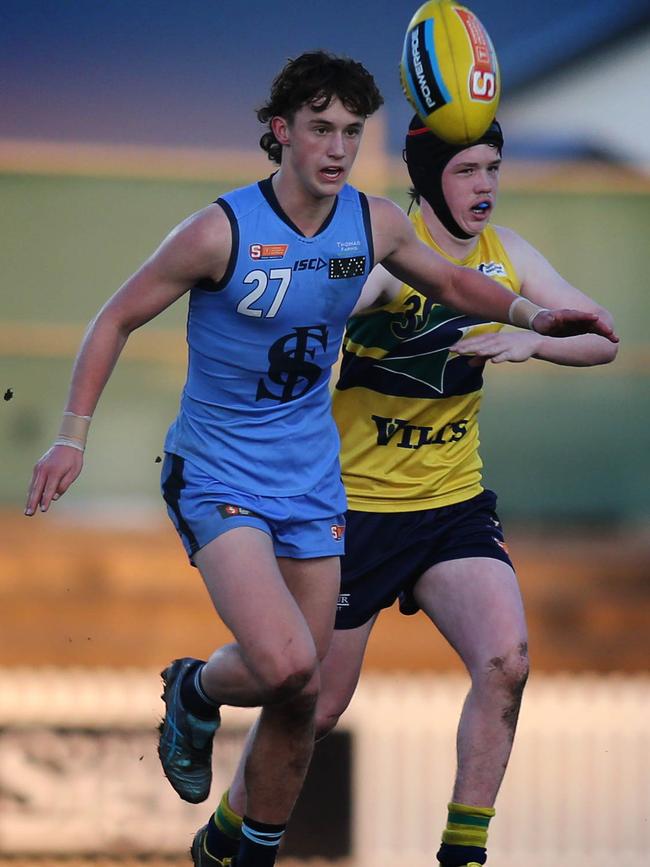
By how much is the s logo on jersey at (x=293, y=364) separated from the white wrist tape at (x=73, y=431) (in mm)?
475

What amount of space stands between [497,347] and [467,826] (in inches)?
53.7

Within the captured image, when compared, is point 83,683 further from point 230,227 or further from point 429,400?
point 230,227

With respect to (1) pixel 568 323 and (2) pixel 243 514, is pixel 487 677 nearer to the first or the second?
(2) pixel 243 514

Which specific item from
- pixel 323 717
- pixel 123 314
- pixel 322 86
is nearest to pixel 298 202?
pixel 322 86

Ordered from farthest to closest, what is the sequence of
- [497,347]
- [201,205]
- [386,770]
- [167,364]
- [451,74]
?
1. [201,205]
2. [167,364]
3. [386,770]
4. [451,74]
5. [497,347]

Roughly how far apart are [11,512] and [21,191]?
3.11 meters

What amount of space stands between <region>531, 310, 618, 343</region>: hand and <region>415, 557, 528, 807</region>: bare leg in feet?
→ 2.59

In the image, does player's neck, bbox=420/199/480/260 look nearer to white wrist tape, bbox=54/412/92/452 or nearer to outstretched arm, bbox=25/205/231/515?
outstretched arm, bbox=25/205/231/515

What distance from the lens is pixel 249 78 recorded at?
51.1 feet

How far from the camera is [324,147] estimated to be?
3.95 meters

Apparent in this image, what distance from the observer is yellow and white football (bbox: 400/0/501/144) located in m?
4.58

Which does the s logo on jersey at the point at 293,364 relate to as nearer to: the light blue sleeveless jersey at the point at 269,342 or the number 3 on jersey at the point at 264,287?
the light blue sleeveless jersey at the point at 269,342

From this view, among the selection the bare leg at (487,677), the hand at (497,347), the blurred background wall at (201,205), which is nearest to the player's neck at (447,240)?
the hand at (497,347)

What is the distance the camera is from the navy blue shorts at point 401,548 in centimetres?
462
